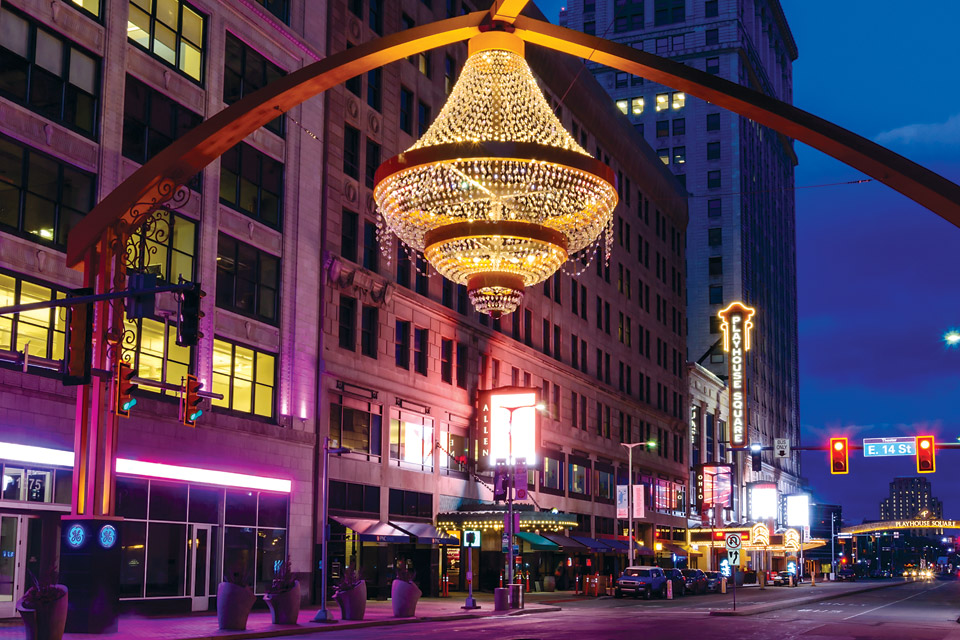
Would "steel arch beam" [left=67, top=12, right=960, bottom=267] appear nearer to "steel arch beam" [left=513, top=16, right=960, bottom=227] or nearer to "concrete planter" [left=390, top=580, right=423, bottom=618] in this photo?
"steel arch beam" [left=513, top=16, right=960, bottom=227]

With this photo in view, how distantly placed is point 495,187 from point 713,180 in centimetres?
11456

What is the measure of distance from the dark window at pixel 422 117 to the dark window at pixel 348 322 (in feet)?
38.1

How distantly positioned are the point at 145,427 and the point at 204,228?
25.5ft

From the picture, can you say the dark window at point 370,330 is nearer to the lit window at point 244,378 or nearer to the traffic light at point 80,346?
the lit window at point 244,378

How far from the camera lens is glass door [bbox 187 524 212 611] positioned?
127ft

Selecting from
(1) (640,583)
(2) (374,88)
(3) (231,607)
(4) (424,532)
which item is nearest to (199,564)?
(3) (231,607)

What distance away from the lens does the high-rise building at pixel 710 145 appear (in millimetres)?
130375

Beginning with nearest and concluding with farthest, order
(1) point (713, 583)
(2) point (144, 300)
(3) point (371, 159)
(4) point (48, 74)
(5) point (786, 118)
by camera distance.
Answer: (5) point (786, 118) < (2) point (144, 300) < (4) point (48, 74) < (3) point (371, 159) < (1) point (713, 583)

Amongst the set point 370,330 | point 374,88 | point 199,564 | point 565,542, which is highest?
point 374,88

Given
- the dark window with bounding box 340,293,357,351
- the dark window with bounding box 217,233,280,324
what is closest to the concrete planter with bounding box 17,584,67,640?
the dark window with bounding box 217,233,280,324

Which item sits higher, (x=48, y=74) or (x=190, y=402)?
(x=48, y=74)

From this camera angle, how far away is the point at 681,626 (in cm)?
3462

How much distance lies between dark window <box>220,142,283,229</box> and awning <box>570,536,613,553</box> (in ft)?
111

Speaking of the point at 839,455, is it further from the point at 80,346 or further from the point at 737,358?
the point at 737,358
